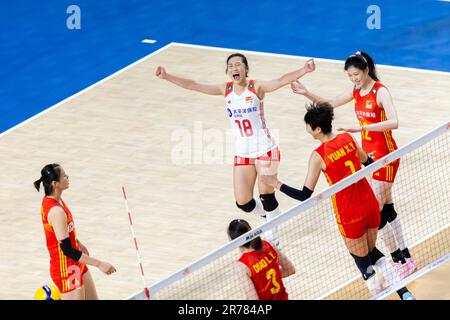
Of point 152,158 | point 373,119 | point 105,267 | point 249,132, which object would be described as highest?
point 152,158

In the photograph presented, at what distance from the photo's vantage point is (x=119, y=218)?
708 inches

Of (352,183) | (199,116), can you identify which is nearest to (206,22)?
(199,116)

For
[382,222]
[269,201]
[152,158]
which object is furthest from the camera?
[152,158]

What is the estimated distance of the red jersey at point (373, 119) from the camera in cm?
1480

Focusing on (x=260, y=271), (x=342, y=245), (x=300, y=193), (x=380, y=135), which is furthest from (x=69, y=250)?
(x=342, y=245)

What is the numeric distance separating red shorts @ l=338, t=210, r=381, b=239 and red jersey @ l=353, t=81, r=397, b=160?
1.68m

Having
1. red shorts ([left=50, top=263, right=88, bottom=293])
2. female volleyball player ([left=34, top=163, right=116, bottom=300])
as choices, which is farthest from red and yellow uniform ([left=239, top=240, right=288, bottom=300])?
red shorts ([left=50, top=263, right=88, bottom=293])

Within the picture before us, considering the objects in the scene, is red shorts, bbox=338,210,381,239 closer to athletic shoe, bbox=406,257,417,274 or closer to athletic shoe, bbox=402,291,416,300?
athletic shoe, bbox=402,291,416,300

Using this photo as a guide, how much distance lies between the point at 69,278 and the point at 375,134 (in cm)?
419

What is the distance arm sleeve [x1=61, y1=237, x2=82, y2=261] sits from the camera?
13.1m

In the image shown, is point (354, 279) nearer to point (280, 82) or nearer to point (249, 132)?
point (249, 132)

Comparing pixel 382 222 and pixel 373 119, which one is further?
pixel 373 119

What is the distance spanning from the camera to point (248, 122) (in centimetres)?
1567
